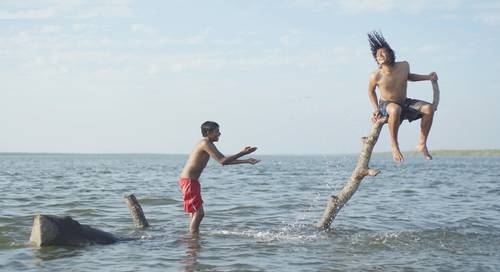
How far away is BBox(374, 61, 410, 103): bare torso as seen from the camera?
401 inches

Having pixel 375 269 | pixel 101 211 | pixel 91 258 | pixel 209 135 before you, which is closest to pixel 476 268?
pixel 375 269

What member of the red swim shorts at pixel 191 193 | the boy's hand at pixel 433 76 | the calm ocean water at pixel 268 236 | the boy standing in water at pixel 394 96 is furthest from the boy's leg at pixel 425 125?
the red swim shorts at pixel 191 193

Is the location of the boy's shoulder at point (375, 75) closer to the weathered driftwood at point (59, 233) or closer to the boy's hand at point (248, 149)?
the boy's hand at point (248, 149)

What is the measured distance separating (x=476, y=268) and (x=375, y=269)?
159cm

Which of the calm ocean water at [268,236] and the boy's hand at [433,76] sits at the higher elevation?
the boy's hand at [433,76]

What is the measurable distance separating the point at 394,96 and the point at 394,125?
1.71 feet

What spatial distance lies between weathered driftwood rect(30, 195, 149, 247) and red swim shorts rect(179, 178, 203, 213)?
5.20 ft

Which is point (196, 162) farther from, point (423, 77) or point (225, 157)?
point (423, 77)

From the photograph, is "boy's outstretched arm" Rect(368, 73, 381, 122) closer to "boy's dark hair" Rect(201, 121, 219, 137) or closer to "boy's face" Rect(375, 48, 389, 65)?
"boy's face" Rect(375, 48, 389, 65)

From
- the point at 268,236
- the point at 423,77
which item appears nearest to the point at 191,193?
the point at 268,236

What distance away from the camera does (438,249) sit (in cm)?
1127

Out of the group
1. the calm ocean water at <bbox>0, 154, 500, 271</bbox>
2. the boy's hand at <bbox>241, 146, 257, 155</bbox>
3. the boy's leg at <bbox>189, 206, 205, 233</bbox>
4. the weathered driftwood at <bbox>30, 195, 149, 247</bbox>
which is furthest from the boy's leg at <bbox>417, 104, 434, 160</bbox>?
the weathered driftwood at <bbox>30, 195, 149, 247</bbox>

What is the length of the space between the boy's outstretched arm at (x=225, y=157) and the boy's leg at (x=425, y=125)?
2760 millimetres

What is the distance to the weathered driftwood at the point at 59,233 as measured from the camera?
35.9 ft
